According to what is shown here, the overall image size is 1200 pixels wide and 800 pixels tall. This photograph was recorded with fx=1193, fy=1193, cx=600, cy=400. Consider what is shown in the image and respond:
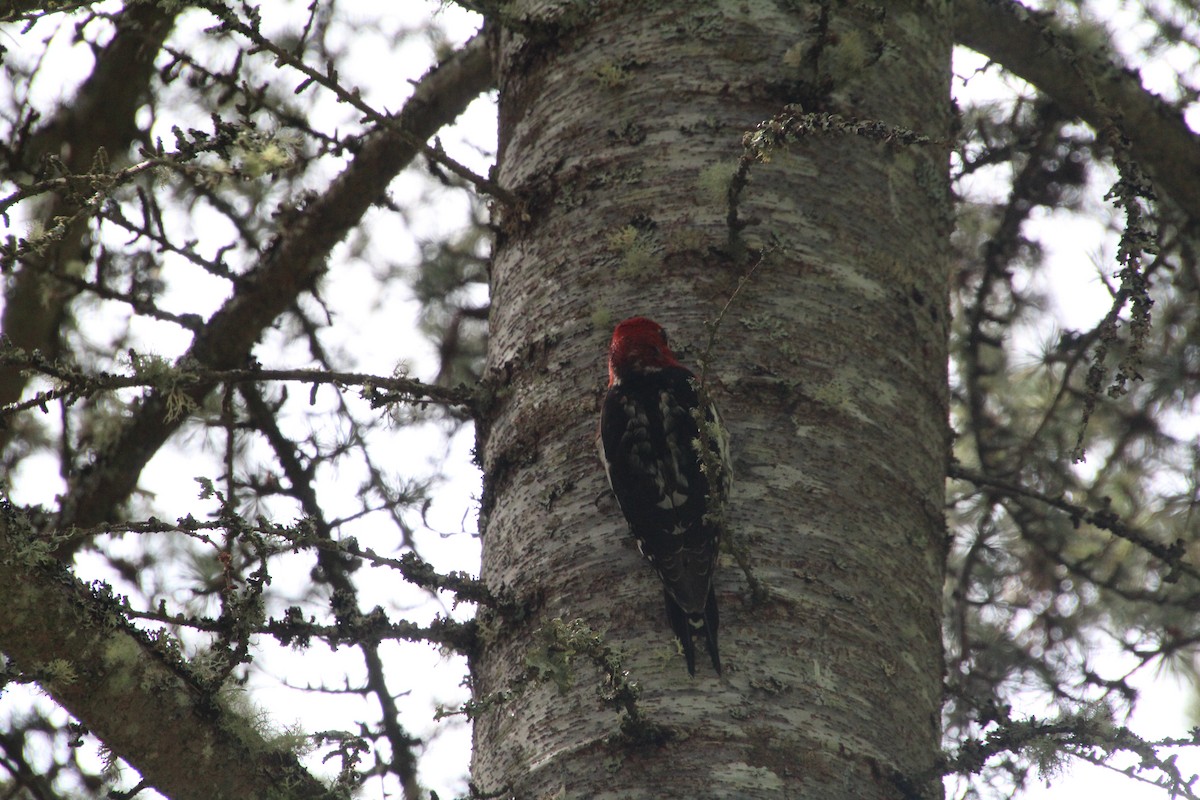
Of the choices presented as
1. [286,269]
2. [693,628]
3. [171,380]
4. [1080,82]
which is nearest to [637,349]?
[693,628]

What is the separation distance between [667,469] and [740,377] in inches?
17.2

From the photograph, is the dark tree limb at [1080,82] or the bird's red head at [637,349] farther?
the dark tree limb at [1080,82]

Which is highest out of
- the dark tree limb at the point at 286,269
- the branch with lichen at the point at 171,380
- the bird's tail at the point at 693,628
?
the dark tree limb at the point at 286,269

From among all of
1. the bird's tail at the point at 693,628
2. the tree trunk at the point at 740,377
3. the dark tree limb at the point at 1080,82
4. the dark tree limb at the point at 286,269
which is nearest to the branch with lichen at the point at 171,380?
the tree trunk at the point at 740,377

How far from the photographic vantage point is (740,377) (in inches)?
99.7

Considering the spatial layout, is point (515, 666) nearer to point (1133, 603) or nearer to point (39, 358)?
point (39, 358)

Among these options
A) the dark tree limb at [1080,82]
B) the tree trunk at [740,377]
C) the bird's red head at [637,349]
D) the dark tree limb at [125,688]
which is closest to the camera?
the dark tree limb at [125,688]

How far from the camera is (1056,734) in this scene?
2115 mm

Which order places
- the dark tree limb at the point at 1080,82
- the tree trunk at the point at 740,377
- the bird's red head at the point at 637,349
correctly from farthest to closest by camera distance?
the dark tree limb at the point at 1080,82
the bird's red head at the point at 637,349
the tree trunk at the point at 740,377

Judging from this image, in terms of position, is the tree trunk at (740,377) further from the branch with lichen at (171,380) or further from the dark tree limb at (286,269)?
the dark tree limb at (286,269)

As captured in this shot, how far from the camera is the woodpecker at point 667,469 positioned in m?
2.21

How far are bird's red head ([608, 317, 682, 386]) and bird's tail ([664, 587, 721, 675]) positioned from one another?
1.90 feet

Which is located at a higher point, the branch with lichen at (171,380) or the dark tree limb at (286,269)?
the dark tree limb at (286,269)

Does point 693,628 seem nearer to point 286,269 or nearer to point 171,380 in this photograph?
point 171,380
